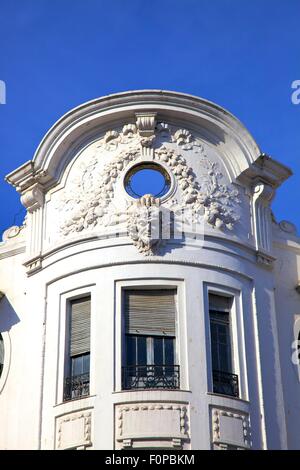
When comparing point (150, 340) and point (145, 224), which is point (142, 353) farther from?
point (145, 224)

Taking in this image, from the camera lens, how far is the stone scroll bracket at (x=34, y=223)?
2272 cm

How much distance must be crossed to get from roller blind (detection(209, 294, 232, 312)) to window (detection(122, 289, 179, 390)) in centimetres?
87

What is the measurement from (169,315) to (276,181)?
4.66m

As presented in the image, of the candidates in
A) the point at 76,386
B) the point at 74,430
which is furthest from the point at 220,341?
the point at 74,430

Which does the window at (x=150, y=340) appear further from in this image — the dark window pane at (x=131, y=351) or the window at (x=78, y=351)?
the window at (x=78, y=351)

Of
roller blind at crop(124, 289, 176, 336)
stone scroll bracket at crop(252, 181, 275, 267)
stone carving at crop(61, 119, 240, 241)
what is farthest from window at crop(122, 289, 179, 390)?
stone scroll bracket at crop(252, 181, 275, 267)

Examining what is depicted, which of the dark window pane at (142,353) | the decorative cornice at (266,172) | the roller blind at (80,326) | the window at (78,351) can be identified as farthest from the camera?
the decorative cornice at (266,172)

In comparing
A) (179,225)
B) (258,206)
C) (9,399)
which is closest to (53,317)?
(9,399)

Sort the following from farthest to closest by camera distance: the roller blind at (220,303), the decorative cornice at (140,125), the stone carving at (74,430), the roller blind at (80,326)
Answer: the decorative cornice at (140,125), the roller blind at (220,303), the roller blind at (80,326), the stone carving at (74,430)

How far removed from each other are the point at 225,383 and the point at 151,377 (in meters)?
1.61

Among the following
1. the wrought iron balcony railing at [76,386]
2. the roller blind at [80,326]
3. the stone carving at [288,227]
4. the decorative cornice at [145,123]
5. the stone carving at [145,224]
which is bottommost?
the wrought iron balcony railing at [76,386]

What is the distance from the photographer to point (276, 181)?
77.4 feet

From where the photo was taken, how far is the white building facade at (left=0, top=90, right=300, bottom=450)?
20266 millimetres

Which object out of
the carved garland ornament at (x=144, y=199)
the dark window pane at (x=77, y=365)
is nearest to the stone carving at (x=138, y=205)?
the carved garland ornament at (x=144, y=199)
